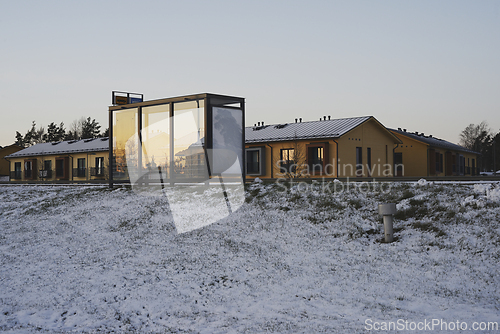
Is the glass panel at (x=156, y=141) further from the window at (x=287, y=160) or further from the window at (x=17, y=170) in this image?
the window at (x=17, y=170)

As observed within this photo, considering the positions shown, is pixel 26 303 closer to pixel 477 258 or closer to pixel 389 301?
pixel 389 301

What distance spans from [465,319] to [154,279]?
20.1 feet

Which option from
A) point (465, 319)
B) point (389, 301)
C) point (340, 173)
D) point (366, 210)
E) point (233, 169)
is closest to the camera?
point (465, 319)

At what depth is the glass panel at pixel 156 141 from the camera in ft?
67.6

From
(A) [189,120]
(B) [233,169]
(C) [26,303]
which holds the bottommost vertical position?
(C) [26,303]

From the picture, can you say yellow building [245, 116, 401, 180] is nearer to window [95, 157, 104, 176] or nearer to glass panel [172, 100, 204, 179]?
glass panel [172, 100, 204, 179]

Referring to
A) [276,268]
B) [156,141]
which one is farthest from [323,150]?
[276,268]

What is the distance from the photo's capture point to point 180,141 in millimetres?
20250

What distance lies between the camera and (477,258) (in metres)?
8.44

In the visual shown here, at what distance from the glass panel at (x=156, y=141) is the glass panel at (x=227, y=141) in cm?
265

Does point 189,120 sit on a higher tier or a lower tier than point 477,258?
higher

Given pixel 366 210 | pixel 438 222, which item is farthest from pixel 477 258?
pixel 366 210

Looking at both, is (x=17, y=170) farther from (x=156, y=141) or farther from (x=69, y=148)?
(x=156, y=141)

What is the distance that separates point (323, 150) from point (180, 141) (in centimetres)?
1230
